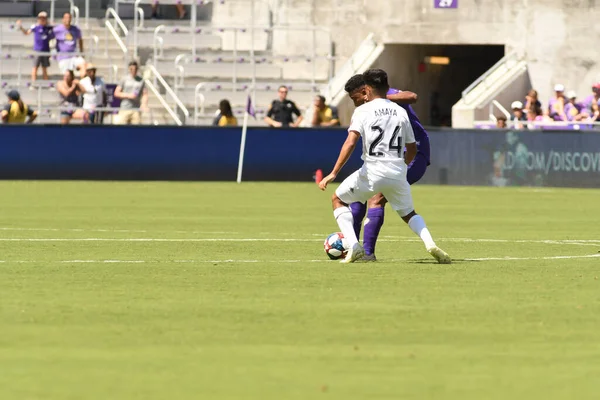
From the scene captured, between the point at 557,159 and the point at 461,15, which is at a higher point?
the point at 461,15

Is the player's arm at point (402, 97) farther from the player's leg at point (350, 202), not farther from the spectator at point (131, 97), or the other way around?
the spectator at point (131, 97)

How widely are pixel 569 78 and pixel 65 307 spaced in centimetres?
3331

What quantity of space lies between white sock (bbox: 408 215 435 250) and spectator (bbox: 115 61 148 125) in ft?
74.2

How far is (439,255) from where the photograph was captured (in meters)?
13.8

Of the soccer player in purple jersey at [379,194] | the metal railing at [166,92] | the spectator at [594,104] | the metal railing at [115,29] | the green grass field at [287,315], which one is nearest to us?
the green grass field at [287,315]

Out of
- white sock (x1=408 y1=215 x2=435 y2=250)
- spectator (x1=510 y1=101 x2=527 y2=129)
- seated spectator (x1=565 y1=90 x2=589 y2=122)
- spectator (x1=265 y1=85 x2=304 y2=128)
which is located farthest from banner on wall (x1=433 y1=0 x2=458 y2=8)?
white sock (x1=408 y1=215 x2=435 y2=250)

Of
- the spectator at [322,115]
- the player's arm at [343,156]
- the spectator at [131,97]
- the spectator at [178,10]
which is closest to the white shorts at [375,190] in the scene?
the player's arm at [343,156]

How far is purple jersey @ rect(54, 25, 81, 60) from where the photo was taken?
38688mm

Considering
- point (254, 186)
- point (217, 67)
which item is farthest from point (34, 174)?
point (217, 67)

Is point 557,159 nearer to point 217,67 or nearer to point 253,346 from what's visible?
point 217,67

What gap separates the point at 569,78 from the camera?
138 feet

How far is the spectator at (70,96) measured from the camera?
3621cm

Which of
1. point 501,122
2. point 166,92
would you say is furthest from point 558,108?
point 166,92

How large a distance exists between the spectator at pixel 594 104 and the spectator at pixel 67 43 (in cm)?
1301
